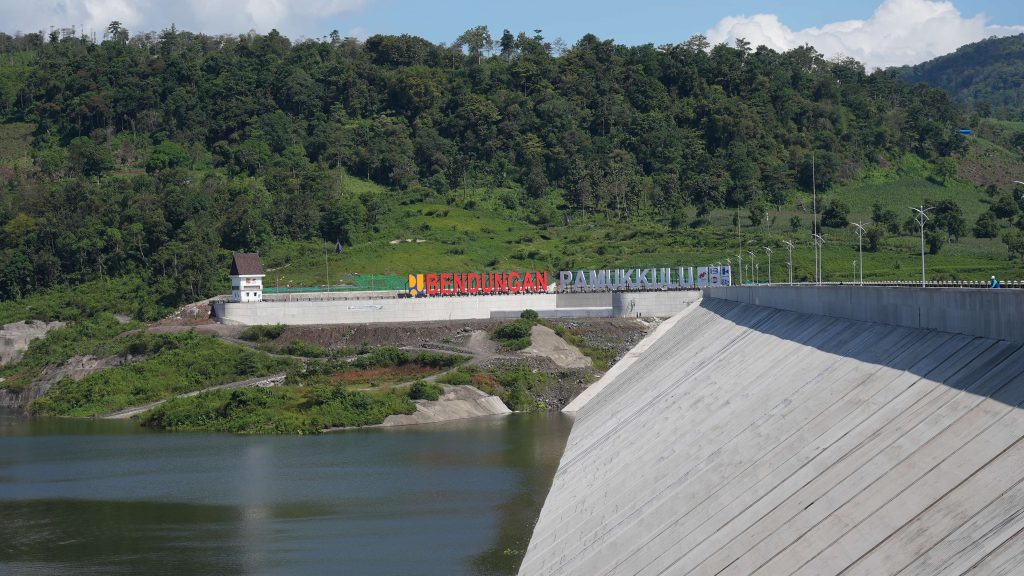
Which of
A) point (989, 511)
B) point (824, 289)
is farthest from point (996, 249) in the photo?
point (989, 511)

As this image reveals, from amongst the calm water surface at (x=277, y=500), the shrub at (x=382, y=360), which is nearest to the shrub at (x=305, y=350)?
the shrub at (x=382, y=360)

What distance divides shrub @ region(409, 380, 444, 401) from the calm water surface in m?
6.23

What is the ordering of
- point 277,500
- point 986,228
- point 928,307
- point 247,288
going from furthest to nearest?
point 986,228
point 247,288
point 277,500
point 928,307

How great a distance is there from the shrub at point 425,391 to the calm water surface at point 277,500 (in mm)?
6233

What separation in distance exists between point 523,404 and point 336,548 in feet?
182

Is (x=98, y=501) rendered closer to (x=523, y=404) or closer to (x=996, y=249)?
(x=523, y=404)

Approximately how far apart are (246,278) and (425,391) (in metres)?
37.7

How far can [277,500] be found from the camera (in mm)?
67938

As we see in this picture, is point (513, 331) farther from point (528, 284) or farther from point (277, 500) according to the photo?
point (277, 500)

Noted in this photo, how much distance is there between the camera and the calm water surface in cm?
5406

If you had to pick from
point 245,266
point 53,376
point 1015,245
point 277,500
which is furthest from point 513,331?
point 277,500

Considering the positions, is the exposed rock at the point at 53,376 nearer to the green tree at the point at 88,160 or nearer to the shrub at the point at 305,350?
the shrub at the point at 305,350

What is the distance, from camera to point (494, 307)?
455 feet

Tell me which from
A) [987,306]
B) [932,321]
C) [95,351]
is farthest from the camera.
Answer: [95,351]
